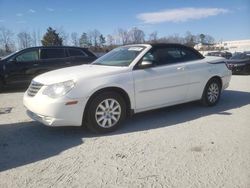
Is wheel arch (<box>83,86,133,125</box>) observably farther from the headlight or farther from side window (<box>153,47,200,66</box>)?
side window (<box>153,47,200,66</box>)

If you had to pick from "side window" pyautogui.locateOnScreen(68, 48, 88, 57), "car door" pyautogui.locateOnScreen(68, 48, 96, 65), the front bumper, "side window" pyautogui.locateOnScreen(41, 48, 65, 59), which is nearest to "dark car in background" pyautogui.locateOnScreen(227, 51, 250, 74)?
"car door" pyautogui.locateOnScreen(68, 48, 96, 65)

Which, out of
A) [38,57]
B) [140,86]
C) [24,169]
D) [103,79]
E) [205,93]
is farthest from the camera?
[38,57]

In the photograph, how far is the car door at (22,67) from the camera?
1024cm

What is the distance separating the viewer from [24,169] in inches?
147

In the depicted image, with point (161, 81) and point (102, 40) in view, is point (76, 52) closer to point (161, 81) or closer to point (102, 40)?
point (161, 81)

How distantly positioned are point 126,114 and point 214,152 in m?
1.89

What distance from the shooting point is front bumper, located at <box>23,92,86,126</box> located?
470cm

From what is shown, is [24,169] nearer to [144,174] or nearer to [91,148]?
[91,148]

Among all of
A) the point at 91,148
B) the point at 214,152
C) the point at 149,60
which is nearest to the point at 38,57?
the point at 149,60

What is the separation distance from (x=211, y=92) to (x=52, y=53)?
6277mm

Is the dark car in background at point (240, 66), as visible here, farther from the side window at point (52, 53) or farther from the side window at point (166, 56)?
the side window at point (166, 56)

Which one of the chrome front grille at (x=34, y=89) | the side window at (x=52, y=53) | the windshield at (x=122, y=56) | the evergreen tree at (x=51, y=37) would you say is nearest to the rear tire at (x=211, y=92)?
the windshield at (x=122, y=56)

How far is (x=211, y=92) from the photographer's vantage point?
22.8 feet

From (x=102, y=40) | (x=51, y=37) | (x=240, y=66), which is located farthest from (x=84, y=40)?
(x=240, y=66)
